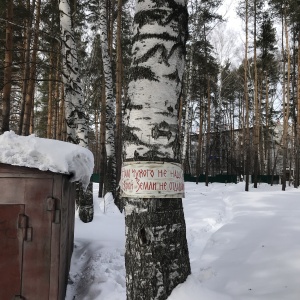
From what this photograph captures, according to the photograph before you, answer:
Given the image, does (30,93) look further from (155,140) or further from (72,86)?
(155,140)

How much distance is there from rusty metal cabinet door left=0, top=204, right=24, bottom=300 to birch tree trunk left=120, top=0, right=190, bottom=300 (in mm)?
1049

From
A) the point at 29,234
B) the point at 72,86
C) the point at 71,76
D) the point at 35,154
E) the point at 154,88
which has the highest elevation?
the point at 71,76

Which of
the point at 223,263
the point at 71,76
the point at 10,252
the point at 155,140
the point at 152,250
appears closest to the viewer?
the point at 152,250

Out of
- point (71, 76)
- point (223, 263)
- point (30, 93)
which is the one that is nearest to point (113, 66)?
point (30, 93)

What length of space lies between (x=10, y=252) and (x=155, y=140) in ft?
5.18

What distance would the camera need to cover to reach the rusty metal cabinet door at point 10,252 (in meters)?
2.67

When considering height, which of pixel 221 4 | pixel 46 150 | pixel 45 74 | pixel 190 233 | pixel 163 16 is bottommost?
pixel 190 233

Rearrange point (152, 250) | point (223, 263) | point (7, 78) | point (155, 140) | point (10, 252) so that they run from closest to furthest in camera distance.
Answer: point (152, 250) → point (155, 140) → point (10, 252) → point (223, 263) → point (7, 78)

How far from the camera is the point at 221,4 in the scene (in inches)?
762

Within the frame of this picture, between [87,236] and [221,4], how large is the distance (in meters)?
18.0

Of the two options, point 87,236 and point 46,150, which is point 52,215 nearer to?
point 46,150

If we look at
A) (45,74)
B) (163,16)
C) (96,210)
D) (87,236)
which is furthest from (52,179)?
(45,74)

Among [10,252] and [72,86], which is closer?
[10,252]

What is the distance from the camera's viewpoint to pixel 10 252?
106 inches
